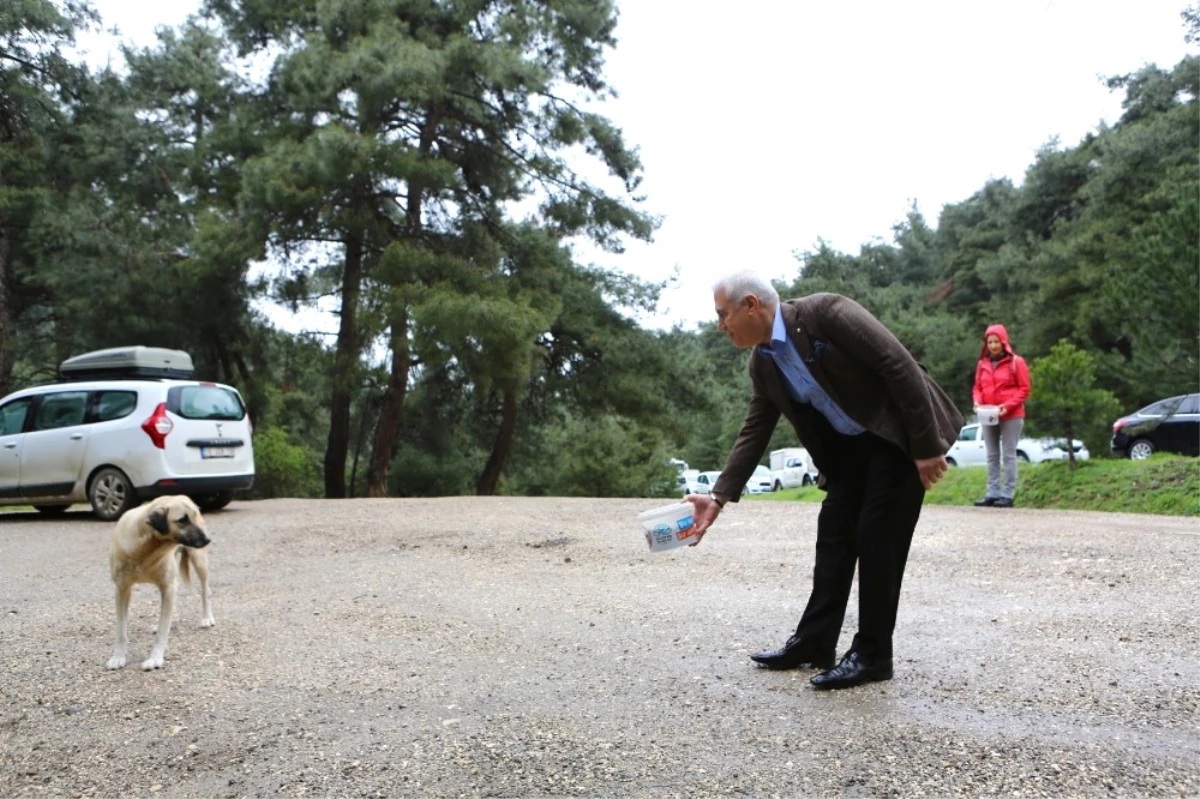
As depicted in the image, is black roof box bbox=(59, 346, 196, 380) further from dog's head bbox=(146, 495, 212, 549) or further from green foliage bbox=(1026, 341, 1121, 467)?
green foliage bbox=(1026, 341, 1121, 467)

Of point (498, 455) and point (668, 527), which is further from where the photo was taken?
point (498, 455)

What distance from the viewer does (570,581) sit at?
6.86 meters

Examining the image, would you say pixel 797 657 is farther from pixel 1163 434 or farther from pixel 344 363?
pixel 1163 434

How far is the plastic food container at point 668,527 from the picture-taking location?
3.94 metres

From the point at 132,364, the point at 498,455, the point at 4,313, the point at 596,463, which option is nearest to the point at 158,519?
the point at 132,364

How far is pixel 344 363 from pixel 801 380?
59.0 ft

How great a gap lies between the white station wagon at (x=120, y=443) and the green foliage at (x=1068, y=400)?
32.6 feet

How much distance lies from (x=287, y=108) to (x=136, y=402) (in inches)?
450

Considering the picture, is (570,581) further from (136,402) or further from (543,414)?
(543,414)

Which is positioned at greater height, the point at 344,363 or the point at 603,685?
the point at 344,363

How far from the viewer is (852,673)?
12.4 ft

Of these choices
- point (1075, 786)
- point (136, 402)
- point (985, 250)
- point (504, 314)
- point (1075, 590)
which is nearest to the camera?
point (1075, 786)

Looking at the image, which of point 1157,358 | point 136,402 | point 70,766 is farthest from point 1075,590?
point 136,402

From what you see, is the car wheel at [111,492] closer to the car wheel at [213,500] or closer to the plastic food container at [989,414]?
the car wheel at [213,500]
